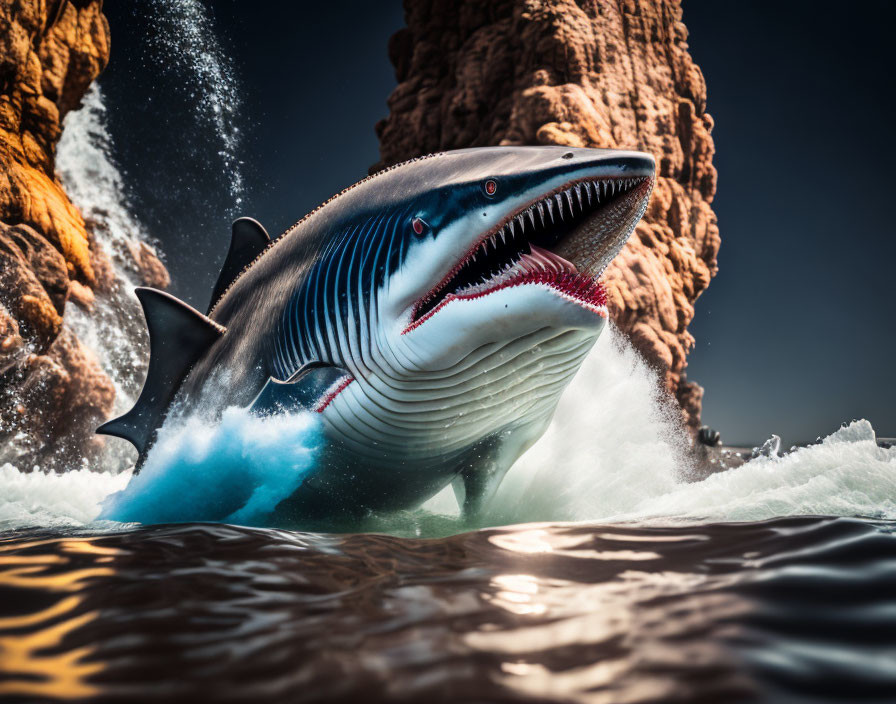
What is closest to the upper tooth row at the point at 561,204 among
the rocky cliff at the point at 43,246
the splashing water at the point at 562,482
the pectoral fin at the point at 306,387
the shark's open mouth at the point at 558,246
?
the shark's open mouth at the point at 558,246

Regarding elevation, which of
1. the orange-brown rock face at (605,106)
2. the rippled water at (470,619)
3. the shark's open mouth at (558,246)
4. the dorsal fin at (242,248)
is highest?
the orange-brown rock face at (605,106)

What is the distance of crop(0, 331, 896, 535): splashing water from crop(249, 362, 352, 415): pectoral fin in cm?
10

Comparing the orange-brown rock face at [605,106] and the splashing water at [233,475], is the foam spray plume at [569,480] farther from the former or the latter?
the orange-brown rock face at [605,106]

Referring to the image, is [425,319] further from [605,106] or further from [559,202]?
[605,106]

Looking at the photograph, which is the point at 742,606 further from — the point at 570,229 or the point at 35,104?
the point at 35,104

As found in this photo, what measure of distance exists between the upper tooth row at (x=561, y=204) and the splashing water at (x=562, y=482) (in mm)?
1426

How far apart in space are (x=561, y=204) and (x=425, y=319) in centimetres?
88

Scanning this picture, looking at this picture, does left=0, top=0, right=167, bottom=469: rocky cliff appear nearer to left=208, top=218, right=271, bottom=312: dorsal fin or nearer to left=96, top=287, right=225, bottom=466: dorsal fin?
left=208, top=218, right=271, bottom=312: dorsal fin

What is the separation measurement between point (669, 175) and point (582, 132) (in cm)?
450

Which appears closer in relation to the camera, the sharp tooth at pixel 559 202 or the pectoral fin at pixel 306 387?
the sharp tooth at pixel 559 202

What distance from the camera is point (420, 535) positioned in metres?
3.04

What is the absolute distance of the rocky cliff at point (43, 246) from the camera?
34.0 ft

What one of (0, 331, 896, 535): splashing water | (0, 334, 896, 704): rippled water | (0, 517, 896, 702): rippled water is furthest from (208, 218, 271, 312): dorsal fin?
(0, 517, 896, 702): rippled water

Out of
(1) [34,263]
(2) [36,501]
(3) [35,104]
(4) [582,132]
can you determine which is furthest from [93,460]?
(4) [582,132]
